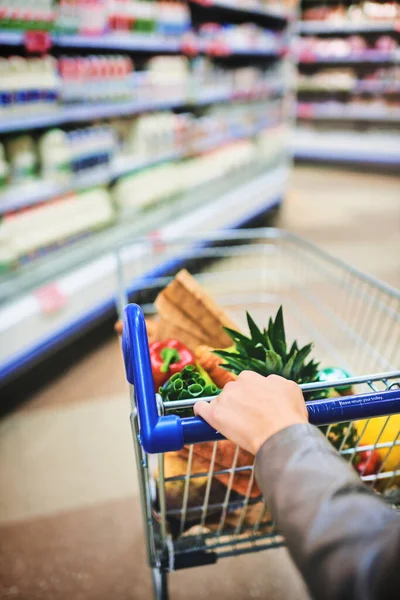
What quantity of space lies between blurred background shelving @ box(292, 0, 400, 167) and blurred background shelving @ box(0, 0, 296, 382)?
10.5 ft

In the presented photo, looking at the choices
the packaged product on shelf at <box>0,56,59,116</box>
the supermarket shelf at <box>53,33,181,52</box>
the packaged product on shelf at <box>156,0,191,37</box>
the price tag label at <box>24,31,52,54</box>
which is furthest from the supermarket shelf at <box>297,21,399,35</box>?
the price tag label at <box>24,31,52,54</box>

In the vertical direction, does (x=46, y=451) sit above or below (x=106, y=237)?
below

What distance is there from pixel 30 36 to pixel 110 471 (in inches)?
80.2

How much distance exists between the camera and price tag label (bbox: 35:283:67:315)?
2.29 metres

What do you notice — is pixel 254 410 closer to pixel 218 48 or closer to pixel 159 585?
pixel 159 585

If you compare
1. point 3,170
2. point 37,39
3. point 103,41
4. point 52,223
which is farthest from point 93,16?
point 52,223

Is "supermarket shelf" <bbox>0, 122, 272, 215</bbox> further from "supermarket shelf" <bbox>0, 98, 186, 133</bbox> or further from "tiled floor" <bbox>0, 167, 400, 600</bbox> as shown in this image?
"tiled floor" <bbox>0, 167, 400, 600</bbox>

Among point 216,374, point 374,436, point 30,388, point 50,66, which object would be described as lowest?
point 30,388

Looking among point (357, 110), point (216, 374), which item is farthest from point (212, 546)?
point (357, 110)

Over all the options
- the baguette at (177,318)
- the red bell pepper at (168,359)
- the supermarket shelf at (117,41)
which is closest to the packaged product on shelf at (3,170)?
the supermarket shelf at (117,41)

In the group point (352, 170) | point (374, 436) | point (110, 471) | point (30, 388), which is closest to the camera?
point (374, 436)

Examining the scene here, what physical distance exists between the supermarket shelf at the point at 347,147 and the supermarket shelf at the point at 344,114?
0.26m

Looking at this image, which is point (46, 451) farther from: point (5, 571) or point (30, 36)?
point (30, 36)

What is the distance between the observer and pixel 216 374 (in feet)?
3.64
